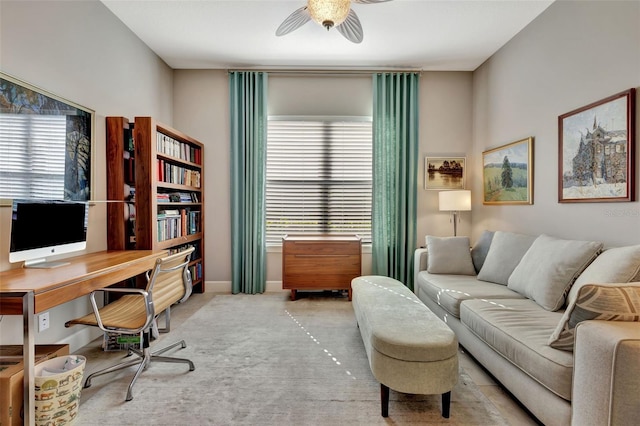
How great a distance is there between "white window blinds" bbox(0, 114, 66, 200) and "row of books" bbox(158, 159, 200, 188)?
0.88 metres

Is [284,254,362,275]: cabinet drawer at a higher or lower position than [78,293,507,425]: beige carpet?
higher

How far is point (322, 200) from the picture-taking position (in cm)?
418

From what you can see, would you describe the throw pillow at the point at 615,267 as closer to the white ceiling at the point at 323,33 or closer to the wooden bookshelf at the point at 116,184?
the white ceiling at the point at 323,33

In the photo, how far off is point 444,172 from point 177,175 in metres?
3.44

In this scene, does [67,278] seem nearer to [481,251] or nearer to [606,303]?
[606,303]

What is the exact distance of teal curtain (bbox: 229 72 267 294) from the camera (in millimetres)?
3955

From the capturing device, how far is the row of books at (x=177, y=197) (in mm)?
3115

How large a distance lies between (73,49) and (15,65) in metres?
0.61

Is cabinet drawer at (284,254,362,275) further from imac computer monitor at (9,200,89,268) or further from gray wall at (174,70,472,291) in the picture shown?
imac computer monitor at (9,200,89,268)

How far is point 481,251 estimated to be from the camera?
10.4 feet

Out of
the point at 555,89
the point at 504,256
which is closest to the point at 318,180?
the point at 504,256

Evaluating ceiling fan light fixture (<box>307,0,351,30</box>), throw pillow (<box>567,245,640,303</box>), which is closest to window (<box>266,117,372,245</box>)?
ceiling fan light fixture (<box>307,0,351,30</box>)

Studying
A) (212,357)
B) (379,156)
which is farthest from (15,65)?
(379,156)

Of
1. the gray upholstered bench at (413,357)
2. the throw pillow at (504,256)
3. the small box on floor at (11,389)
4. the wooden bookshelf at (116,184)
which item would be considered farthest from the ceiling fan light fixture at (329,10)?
the small box on floor at (11,389)
